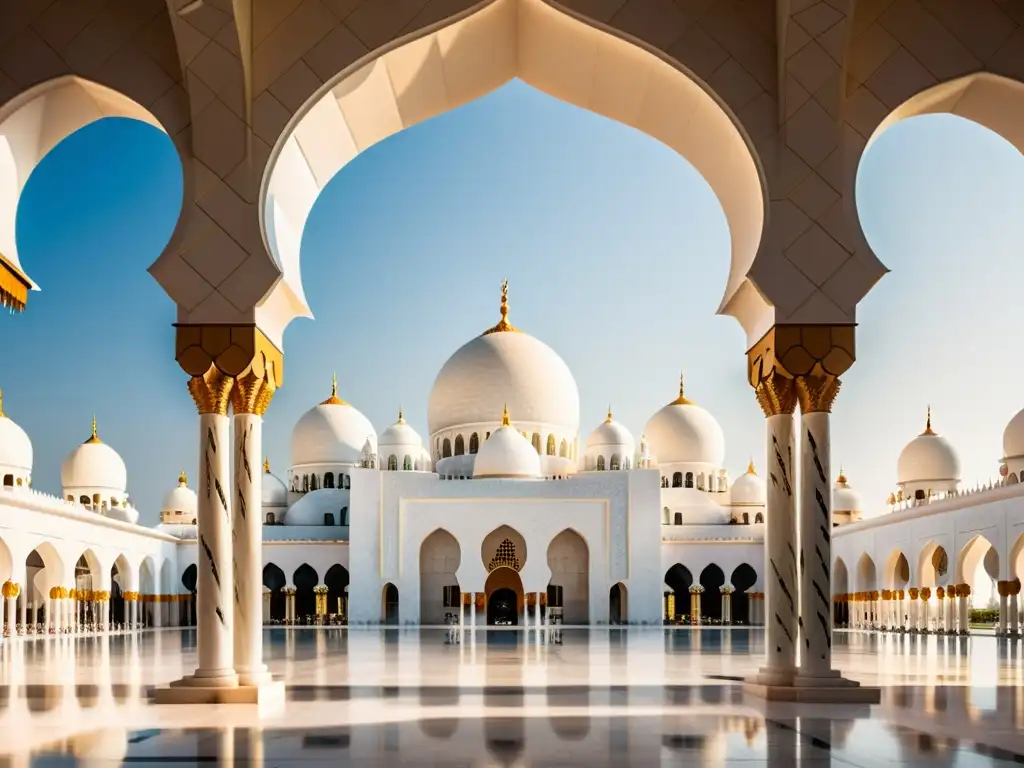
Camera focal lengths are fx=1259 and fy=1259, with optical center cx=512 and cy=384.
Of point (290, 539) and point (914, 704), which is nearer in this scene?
point (914, 704)

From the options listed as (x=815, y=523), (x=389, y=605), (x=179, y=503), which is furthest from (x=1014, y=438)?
(x=179, y=503)

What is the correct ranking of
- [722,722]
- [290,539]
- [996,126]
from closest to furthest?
1. [722,722]
2. [996,126]
3. [290,539]

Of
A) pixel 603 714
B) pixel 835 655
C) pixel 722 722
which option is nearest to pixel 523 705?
pixel 603 714

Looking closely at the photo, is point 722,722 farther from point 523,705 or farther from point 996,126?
point 996,126

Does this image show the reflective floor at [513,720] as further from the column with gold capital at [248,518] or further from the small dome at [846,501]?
the small dome at [846,501]

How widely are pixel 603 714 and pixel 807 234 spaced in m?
3.08

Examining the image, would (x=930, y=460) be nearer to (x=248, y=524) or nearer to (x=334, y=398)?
(x=334, y=398)

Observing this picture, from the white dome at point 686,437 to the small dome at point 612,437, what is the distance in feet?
8.64

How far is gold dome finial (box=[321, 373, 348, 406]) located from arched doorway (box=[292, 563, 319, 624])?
257 inches

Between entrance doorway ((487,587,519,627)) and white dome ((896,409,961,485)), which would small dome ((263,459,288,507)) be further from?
white dome ((896,409,961,485))

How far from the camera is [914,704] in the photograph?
752 centimetres

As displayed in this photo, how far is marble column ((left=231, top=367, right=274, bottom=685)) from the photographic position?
7.63 meters

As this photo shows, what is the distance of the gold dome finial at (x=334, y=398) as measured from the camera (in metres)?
40.6

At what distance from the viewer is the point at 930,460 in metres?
31.9
